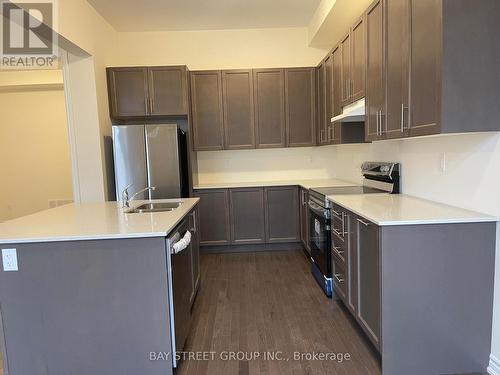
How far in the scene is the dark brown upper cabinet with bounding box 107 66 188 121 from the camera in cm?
412

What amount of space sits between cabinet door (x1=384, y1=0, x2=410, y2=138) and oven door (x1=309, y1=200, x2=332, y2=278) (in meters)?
0.97

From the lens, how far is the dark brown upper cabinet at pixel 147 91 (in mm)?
4117

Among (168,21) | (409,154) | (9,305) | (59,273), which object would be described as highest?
(168,21)

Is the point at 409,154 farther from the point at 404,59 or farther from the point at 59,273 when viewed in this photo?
the point at 59,273

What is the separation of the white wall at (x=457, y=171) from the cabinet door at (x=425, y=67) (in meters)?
0.33

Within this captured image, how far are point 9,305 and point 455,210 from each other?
266 cm

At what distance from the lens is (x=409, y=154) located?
2691mm

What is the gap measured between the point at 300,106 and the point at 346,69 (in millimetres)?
1256

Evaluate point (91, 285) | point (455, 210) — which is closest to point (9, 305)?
point (91, 285)

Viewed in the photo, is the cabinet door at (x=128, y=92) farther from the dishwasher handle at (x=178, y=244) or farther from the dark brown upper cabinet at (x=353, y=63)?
the dishwasher handle at (x=178, y=244)

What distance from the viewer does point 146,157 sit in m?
3.86

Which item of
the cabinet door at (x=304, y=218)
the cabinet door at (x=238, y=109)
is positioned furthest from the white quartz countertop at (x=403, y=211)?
the cabinet door at (x=238, y=109)

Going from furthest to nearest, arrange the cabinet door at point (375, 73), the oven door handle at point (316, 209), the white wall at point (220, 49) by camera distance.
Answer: the white wall at point (220, 49)
the oven door handle at point (316, 209)
the cabinet door at point (375, 73)

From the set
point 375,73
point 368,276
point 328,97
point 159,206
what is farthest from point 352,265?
point 328,97
